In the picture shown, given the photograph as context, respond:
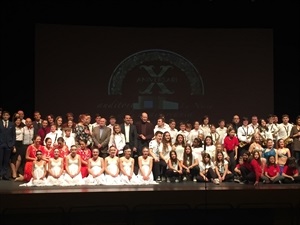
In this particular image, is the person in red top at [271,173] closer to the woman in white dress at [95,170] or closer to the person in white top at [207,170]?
the person in white top at [207,170]

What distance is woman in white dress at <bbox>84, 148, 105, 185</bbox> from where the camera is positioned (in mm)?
9859

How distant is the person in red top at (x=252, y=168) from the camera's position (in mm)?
9836

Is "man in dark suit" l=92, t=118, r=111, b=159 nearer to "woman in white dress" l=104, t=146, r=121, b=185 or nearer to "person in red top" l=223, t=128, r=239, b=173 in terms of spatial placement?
"woman in white dress" l=104, t=146, r=121, b=185

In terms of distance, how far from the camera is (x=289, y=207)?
6062 millimetres

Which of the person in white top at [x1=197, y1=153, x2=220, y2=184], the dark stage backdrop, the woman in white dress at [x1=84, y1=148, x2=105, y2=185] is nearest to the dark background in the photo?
the dark stage backdrop

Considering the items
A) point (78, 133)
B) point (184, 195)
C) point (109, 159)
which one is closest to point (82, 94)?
point (78, 133)

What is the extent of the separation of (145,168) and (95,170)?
0.97m

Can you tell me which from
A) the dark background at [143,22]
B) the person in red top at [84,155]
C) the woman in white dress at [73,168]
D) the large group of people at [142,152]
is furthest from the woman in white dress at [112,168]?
the dark background at [143,22]

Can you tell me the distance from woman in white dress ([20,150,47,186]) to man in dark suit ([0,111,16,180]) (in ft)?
2.85

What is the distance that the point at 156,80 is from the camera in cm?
1307

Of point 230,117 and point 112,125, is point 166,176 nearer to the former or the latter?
point 112,125

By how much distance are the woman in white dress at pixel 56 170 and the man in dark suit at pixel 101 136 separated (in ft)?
3.31

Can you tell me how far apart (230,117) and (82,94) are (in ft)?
12.1

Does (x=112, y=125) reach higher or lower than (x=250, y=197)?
higher
